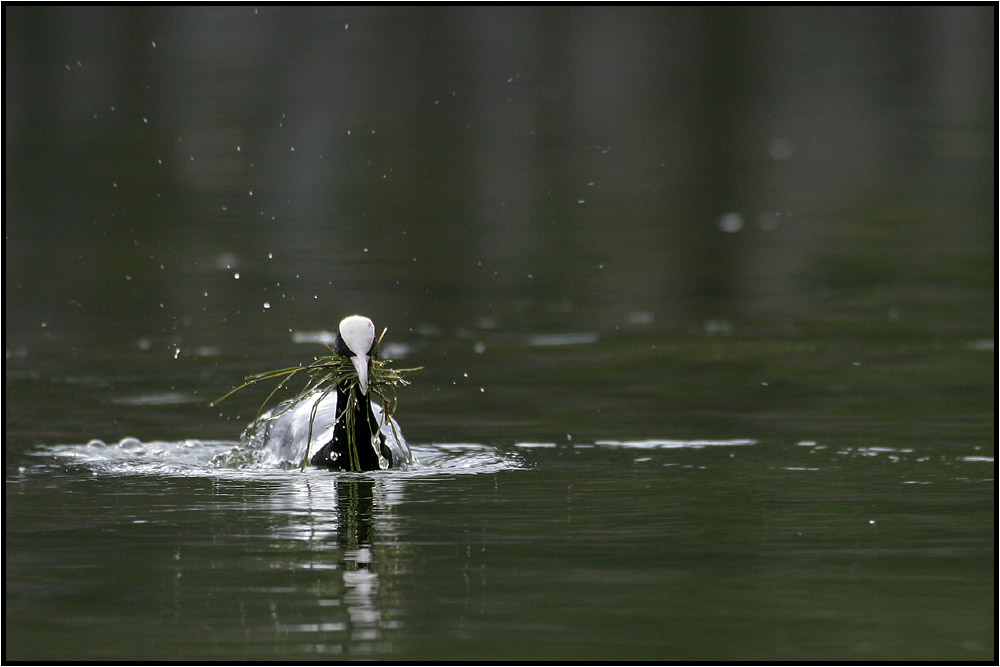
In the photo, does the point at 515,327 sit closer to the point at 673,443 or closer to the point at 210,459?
the point at 673,443

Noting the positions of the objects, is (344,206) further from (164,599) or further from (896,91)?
(164,599)

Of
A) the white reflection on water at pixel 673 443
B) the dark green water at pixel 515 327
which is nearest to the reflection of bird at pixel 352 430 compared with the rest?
the dark green water at pixel 515 327

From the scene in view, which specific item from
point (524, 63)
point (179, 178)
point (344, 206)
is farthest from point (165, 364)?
point (524, 63)

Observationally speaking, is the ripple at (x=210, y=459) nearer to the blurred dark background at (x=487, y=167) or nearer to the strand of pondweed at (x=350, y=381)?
the strand of pondweed at (x=350, y=381)

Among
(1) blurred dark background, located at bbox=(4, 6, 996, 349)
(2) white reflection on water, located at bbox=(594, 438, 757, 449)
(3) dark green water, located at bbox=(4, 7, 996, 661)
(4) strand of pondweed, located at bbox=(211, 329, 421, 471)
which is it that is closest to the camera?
(3) dark green water, located at bbox=(4, 7, 996, 661)

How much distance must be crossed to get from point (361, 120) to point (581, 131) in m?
2.77

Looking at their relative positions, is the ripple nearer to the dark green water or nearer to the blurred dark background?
the dark green water

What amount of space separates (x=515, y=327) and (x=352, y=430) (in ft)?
13.0

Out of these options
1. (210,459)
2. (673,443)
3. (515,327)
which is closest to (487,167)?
(515,327)

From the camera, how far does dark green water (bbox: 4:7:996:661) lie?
4762 mm

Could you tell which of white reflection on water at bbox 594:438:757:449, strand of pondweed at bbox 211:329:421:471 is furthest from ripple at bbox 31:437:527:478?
white reflection on water at bbox 594:438:757:449

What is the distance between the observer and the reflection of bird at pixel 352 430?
268 inches

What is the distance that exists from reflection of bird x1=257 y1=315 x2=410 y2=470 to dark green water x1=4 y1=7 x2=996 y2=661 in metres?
0.17

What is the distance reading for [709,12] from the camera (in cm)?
2780
